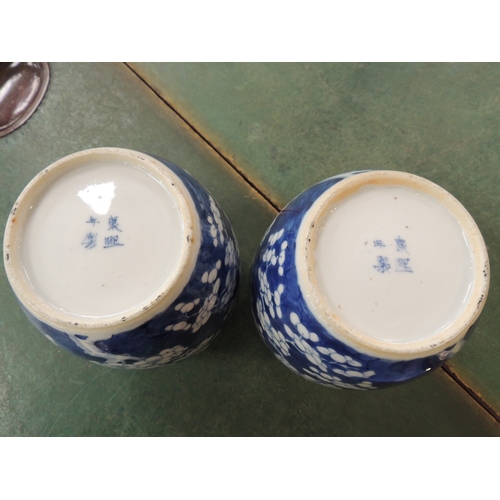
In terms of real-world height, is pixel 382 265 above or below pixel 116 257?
below

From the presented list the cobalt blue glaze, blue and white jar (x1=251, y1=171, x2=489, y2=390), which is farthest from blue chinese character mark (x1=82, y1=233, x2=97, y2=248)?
blue and white jar (x1=251, y1=171, x2=489, y2=390)

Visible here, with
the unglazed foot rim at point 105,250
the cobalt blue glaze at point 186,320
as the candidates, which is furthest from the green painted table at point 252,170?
the unglazed foot rim at point 105,250

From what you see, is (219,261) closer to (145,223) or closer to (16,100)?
(145,223)

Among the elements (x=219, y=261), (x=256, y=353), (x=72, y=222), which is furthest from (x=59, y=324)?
(x=256, y=353)

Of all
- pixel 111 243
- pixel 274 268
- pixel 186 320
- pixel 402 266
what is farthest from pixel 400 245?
pixel 111 243

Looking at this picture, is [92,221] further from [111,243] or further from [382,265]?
[382,265]

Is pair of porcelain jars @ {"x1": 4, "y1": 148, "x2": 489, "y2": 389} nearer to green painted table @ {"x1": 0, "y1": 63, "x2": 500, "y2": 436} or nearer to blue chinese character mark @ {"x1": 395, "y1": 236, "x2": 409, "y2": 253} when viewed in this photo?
blue chinese character mark @ {"x1": 395, "y1": 236, "x2": 409, "y2": 253}

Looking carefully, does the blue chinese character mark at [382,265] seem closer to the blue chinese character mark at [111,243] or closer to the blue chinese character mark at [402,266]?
the blue chinese character mark at [402,266]
